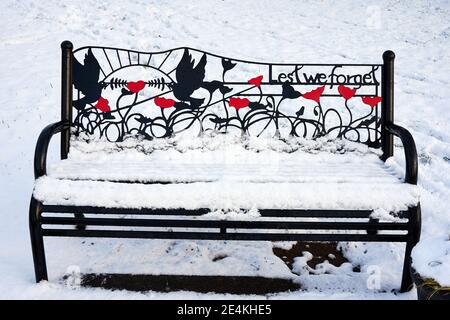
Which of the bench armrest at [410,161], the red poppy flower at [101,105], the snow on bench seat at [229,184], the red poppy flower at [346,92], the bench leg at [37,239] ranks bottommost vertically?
the bench leg at [37,239]

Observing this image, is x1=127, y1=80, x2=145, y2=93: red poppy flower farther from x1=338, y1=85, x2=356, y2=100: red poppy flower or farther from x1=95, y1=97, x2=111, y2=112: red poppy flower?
x1=338, y1=85, x2=356, y2=100: red poppy flower

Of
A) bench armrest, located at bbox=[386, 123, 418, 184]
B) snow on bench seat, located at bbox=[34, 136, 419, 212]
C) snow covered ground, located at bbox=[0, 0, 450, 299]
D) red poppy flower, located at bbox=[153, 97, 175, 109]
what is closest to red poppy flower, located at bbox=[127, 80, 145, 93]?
red poppy flower, located at bbox=[153, 97, 175, 109]

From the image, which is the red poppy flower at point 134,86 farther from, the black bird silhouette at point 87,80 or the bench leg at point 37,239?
the bench leg at point 37,239

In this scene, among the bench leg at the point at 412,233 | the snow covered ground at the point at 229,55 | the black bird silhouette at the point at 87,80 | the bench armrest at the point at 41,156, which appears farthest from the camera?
the black bird silhouette at the point at 87,80

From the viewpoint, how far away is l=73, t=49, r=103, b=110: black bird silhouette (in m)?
3.02

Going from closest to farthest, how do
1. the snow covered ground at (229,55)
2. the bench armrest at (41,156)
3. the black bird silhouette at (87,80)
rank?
the bench armrest at (41,156) < the snow covered ground at (229,55) < the black bird silhouette at (87,80)

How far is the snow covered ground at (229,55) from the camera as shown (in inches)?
104

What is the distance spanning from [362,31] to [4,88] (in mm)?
6967

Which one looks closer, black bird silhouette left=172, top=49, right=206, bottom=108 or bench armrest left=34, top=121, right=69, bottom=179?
bench armrest left=34, top=121, right=69, bottom=179

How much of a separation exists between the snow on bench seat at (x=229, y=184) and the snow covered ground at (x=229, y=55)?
17.2 inches

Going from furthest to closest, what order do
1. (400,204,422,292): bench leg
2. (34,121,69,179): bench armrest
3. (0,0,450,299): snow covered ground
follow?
1. (0,0,450,299): snow covered ground
2. (34,121,69,179): bench armrest
3. (400,204,422,292): bench leg

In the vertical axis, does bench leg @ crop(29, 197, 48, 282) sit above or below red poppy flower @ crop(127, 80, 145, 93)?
below

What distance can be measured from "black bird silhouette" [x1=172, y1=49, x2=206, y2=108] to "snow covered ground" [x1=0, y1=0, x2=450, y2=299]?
0.98 m

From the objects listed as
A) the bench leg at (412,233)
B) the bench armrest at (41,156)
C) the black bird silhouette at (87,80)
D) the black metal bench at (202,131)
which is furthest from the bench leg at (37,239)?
the bench leg at (412,233)
